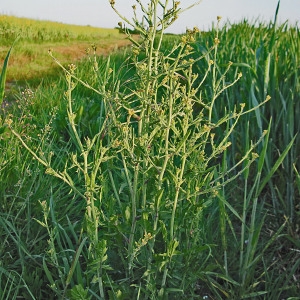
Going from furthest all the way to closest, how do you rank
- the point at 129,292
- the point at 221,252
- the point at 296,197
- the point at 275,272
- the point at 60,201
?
the point at 296,197, the point at 60,201, the point at 275,272, the point at 221,252, the point at 129,292

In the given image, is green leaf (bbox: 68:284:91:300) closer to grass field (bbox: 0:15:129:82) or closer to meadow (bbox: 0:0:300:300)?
meadow (bbox: 0:0:300:300)

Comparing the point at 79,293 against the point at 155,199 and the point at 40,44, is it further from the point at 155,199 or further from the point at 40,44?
the point at 40,44

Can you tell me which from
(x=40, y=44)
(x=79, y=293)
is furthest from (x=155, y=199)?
(x=40, y=44)

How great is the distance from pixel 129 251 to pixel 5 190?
1.02 m

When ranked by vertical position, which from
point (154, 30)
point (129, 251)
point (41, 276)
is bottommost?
point (41, 276)

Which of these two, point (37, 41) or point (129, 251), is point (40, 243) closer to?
point (129, 251)

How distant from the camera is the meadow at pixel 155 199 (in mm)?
1329

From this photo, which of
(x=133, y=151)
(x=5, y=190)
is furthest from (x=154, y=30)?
(x=5, y=190)

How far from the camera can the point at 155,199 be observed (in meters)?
1.32

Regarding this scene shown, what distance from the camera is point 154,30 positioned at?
1319mm

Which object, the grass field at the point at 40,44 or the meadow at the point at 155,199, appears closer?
the meadow at the point at 155,199

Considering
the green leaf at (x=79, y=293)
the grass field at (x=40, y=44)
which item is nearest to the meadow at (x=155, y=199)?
the green leaf at (x=79, y=293)

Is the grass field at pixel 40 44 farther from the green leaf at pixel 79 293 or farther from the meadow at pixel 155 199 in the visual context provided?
the green leaf at pixel 79 293

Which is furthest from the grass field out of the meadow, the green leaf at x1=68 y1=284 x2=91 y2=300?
the green leaf at x1=68 y1=284 x2=91 y2=300
